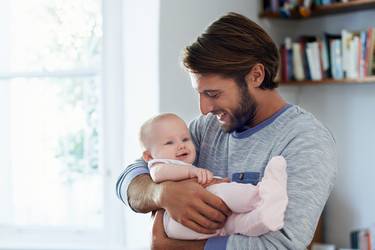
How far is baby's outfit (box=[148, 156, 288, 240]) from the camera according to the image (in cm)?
158

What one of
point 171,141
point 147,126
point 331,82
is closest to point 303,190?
point 171,141

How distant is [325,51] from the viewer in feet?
11.9

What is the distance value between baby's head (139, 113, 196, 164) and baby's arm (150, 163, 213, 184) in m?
0.10

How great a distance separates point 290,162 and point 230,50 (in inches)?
12.8

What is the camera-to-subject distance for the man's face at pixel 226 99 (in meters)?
1.80

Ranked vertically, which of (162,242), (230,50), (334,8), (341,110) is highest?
(334,8)

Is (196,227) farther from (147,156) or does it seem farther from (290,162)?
(147,156)

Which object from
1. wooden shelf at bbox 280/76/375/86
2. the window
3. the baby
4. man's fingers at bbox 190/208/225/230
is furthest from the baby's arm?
wooden shelf at bbox 280/76/375/86

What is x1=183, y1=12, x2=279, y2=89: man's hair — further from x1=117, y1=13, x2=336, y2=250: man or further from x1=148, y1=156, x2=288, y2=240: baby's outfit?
x1=148, y1=156, x2=288, y2=240: baby's outfit

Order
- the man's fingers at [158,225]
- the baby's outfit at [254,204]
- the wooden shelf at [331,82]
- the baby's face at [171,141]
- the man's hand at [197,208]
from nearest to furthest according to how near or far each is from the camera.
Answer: the baby's outfit at [254,204] → the man's hand at [197,208] → the man's fingers at [158,225] → the baby's face at [171,141] → the wooden shelf at [331,82]

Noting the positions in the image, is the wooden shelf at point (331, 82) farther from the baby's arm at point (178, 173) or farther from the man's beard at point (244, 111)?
the baby's arm at point (178, 173)

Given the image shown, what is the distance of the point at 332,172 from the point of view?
1.69 metres

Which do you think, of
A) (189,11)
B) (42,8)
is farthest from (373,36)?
(42,8)

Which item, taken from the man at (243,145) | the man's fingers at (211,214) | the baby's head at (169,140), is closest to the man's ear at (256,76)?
the man at (243,145)
